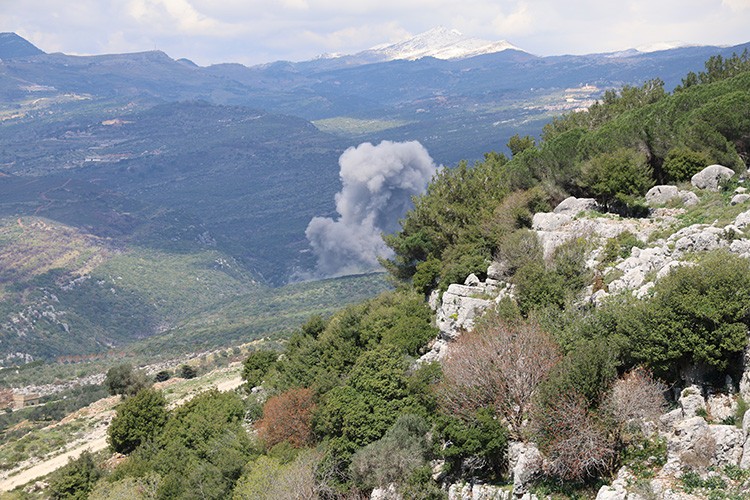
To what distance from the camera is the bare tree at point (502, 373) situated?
24.5 meters

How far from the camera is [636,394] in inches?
817

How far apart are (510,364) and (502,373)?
49 centimetres

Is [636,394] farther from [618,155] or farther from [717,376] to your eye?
[618,155]

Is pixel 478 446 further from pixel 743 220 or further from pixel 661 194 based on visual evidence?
pixel 661 194

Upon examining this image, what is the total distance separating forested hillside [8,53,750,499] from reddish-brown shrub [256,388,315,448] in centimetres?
11

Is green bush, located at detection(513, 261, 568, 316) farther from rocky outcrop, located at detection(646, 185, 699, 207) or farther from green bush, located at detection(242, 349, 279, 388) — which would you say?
green bush, located at detection(242, 349, 279, 388)

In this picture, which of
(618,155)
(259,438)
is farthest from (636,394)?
(618,155)

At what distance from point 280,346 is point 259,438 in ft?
167

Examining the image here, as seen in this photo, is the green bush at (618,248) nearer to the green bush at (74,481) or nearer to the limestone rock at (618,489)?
the limestone rock at (618,489)

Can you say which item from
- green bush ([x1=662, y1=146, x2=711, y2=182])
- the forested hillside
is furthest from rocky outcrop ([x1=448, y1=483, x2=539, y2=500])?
green bush ([x1=662, y1=146, x2=711, y2=182])

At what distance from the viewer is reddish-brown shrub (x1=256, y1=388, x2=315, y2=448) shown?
34.2 meters

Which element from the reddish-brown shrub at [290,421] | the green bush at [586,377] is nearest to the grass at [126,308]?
the reddish-brown shrub at [290,421]

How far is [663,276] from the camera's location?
2450 cm

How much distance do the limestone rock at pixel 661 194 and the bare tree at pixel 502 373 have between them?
51.3 ft
